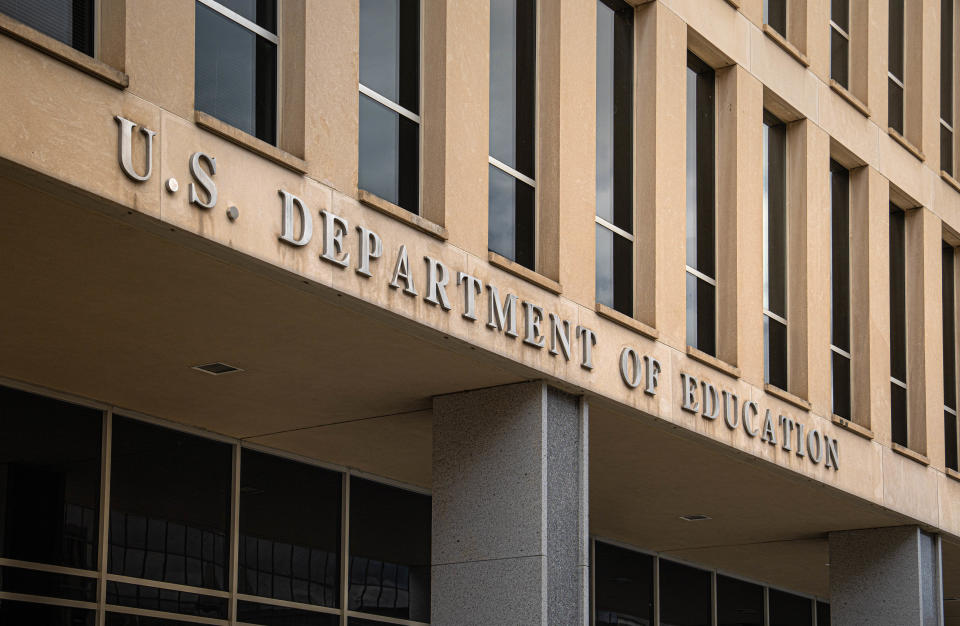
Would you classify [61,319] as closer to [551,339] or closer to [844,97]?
[551,339]

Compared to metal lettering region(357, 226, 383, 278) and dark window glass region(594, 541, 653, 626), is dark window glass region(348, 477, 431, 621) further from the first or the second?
metal lettering region(357, 226, 383, 278)

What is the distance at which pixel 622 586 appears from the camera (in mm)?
24125

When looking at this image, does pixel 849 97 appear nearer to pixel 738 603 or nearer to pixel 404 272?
pixel 738 603

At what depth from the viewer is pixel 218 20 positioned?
40.7ft

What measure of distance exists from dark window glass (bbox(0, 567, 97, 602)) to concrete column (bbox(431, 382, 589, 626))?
3.39 meters

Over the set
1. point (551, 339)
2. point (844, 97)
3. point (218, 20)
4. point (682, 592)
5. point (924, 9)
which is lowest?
point (682, 592)

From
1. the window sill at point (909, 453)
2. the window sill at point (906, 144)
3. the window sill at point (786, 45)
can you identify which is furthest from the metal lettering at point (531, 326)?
the window sill at point (906, 144)

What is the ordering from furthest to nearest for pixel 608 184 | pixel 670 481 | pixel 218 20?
pixel 670 481 < pixel 608 184 < pixel 218 20

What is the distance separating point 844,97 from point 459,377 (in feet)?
31.1

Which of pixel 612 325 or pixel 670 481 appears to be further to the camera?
pixel 670 481

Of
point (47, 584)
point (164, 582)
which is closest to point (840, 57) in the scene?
point (164, 582)

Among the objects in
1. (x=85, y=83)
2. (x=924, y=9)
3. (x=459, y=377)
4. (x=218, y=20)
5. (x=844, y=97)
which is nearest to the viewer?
(x=85, y=83)

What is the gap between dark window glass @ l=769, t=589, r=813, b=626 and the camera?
1106 inches

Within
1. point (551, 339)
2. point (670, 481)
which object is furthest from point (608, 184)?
point (670, 481)
